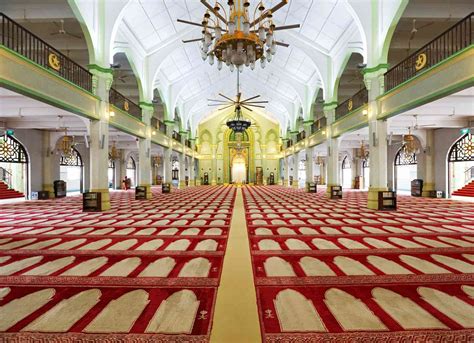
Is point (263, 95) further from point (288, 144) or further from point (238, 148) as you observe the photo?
point (238, 148)

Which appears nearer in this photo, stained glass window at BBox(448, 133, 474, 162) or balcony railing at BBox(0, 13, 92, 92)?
balcony railing at BBox(0, 13, 92, 92)

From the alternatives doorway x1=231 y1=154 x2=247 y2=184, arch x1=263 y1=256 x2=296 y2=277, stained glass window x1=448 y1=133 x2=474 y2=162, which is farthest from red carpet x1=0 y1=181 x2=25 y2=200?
stained glass window x1=448 y1=133 x2=474 y2=162

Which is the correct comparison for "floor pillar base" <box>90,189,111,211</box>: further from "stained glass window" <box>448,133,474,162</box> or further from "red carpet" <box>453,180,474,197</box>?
"red carpet" <box>453,180,474,197</box>

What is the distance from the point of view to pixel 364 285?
7.11 feet

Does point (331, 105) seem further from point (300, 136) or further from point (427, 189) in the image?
point (300, 136)

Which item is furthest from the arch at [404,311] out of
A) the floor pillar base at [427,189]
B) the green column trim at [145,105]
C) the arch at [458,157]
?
the floor pillar base at [427,189]

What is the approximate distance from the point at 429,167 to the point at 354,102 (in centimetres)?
541

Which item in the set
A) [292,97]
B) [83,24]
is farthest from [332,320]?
[292,97]

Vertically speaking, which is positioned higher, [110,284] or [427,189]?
[427,189]

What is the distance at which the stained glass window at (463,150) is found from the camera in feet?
33.7

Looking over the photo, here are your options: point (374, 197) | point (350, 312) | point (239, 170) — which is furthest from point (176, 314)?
point (239, 170)

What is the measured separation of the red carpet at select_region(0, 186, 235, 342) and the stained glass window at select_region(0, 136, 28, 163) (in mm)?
7919

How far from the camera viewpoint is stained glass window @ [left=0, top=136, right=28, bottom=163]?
405 inches

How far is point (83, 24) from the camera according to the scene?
6109mm
